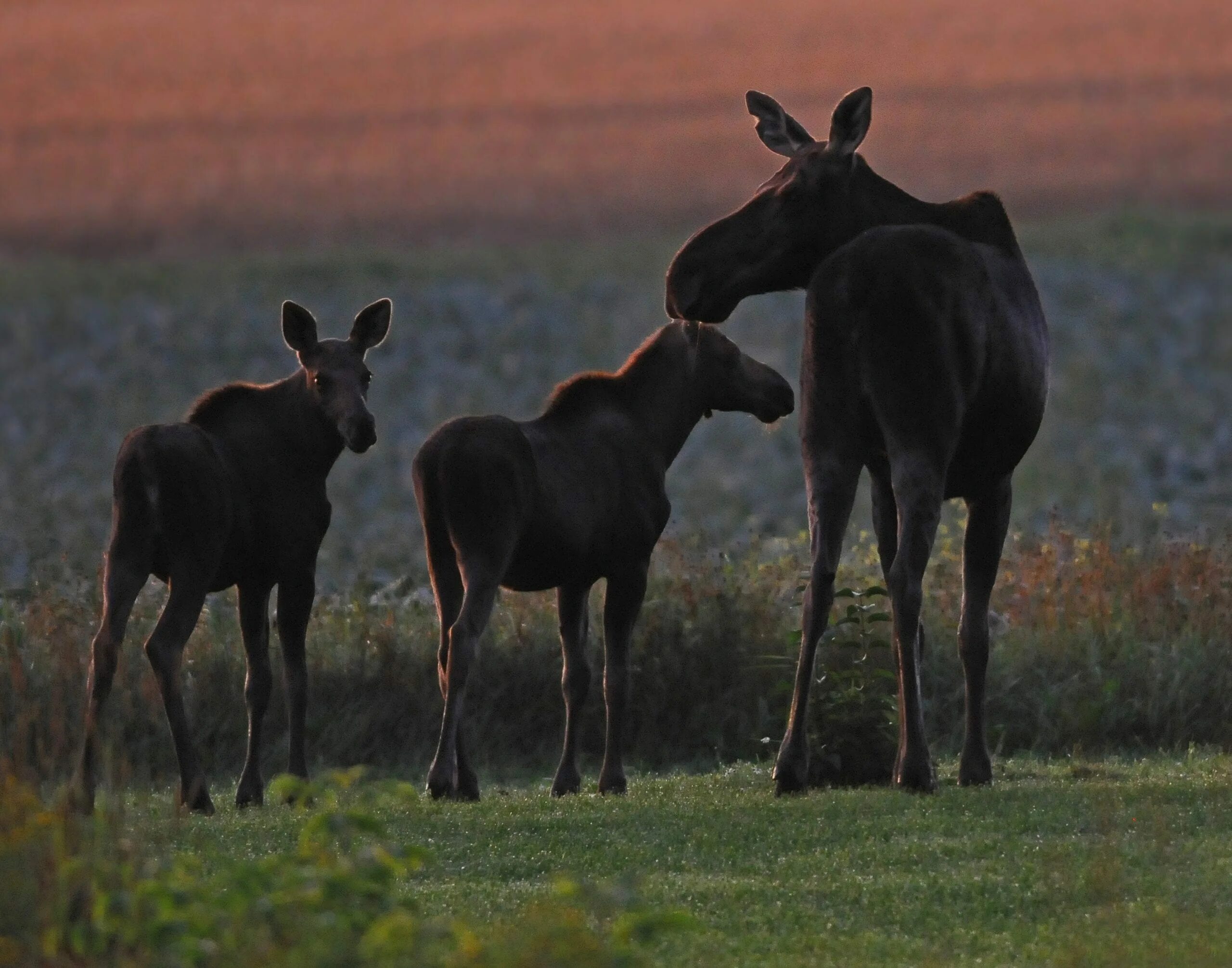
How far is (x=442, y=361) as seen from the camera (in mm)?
47219

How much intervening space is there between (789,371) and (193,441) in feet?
95.7

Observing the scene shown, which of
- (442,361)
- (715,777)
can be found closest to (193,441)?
(715,777)

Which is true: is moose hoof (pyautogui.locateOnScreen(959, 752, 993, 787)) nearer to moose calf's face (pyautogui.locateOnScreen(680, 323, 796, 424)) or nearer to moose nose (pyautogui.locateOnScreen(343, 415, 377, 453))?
moose calf's face (pyautogui.locateOnScreen(680, 323, 796, 424))

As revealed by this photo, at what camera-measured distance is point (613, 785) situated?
11.2 meters

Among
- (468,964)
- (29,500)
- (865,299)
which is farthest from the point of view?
(29,500)

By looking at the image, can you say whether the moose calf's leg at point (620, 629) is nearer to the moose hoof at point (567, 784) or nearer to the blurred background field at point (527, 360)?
the moose hoof at point (567, 784)

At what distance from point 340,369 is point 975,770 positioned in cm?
402

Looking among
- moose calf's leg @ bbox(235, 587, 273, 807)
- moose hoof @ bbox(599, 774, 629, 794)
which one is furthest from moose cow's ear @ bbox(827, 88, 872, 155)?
moose calf's leg @ bbox(235, 587, 273, 807)

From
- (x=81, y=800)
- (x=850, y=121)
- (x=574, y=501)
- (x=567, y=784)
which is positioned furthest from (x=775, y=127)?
(x=81, y=800)

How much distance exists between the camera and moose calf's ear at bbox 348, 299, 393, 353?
1197 cm

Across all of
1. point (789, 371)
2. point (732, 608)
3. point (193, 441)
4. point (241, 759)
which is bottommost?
point (241, 759)

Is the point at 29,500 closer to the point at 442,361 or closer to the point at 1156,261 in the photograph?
the point at 442,361

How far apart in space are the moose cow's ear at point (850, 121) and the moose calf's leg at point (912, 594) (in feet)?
6.20

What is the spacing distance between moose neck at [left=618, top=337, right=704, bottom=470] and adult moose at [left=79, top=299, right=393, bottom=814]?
4.86 ft
